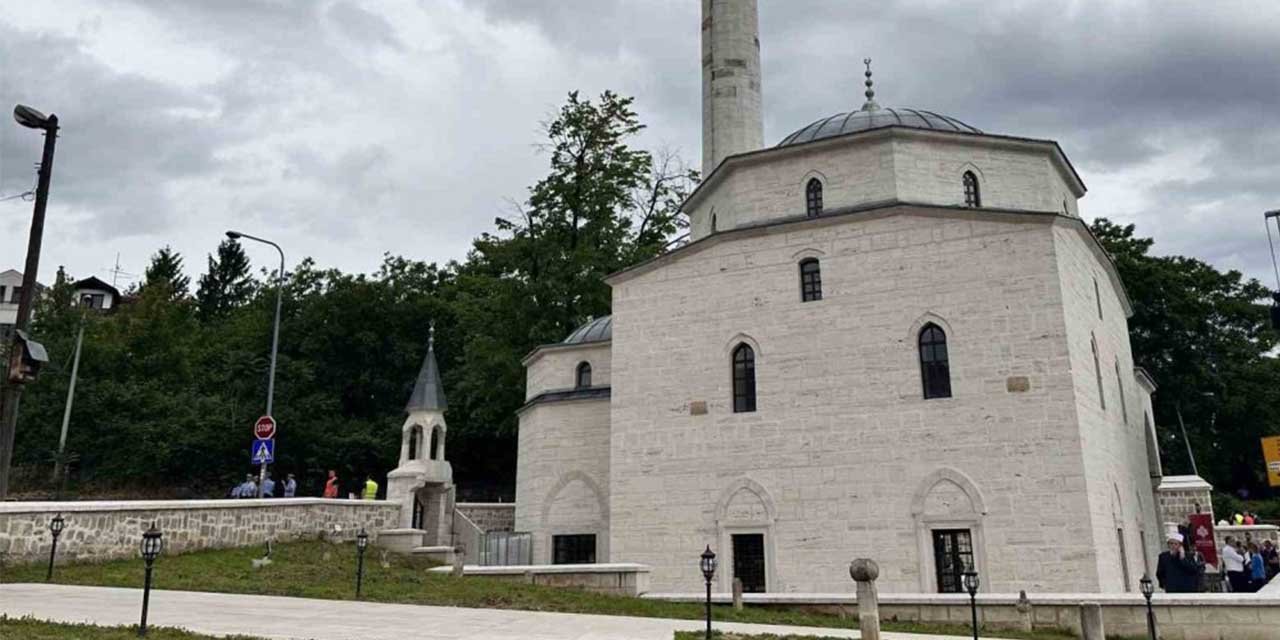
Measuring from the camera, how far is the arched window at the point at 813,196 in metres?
19.1

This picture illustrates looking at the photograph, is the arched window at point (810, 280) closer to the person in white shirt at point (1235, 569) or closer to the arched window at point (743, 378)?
the arched window at point (743, 378)

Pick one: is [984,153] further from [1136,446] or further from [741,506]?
[741,506]

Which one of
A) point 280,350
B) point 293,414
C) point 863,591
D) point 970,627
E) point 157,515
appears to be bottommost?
point 970,627

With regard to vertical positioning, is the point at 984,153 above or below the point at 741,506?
above

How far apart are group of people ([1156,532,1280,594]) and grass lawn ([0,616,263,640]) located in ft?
45.0

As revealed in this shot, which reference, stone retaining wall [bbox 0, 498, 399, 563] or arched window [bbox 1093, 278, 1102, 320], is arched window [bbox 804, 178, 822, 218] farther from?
stone retaining wall [bbox 0, 498, 399, 563]

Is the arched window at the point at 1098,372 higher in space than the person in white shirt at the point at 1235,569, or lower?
higher

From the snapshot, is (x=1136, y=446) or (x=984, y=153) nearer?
(x=984, y=153)

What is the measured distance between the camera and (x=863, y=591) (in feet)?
30.4

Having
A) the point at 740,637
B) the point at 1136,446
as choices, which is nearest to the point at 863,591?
the point at 740,637

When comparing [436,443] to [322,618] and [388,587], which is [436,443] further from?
[322,618]

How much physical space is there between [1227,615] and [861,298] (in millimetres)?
8300

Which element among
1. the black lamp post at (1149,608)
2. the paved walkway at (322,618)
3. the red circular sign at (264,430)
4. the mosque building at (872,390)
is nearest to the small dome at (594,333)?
the mosque building at (872,390)

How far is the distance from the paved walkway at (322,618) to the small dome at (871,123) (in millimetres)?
12627
